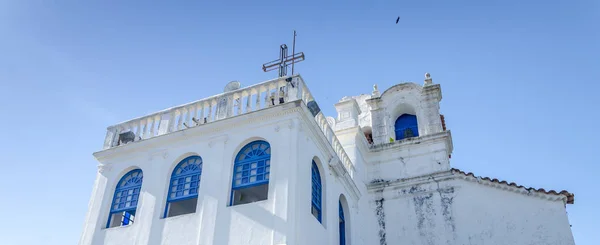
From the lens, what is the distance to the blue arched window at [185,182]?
11406mm

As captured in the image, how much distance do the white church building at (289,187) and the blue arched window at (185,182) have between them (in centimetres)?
3

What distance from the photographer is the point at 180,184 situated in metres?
11.6

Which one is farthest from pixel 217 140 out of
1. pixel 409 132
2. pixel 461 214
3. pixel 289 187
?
pixel 409 132

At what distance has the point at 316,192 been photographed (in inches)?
468

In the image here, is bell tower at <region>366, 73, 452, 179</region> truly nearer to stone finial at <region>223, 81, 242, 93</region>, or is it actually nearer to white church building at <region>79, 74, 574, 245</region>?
white church building at <region>79, 74, 574, 245</region>

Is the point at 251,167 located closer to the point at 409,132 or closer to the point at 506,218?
the point at 506,218

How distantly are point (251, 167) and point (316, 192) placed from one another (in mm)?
1762

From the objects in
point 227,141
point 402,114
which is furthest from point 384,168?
point 227,141

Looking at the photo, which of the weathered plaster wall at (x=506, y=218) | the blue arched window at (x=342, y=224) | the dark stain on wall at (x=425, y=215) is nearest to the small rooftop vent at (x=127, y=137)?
the blue arched window at (x=342, y=224)

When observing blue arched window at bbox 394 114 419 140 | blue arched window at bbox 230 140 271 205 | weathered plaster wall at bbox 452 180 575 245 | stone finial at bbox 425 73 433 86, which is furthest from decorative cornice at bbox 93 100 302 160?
stone finial at bbox 425 73 433 86

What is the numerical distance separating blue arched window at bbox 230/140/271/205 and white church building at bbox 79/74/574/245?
3 cm

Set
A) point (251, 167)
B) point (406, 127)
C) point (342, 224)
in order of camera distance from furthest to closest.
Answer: point (406, 127) < point (342, 224) < point (251, 167)

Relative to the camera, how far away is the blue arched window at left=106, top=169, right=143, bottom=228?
12.0 meters

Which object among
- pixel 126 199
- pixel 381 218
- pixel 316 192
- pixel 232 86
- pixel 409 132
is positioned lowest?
pixel 126 199
